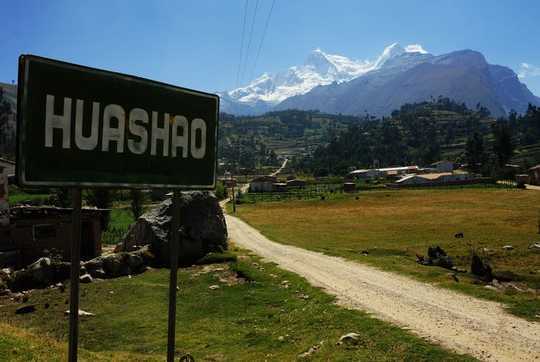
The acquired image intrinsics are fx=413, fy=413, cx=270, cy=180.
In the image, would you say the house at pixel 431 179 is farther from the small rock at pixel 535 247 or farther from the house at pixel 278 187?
the small rock at pixel 535 247

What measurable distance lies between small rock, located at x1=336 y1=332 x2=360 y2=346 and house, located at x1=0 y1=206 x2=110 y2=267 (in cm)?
2950

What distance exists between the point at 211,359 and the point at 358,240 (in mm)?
32685

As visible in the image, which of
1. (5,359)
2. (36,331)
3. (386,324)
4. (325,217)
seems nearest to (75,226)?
(5,359)

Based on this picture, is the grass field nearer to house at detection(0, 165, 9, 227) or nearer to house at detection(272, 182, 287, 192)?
house at detection(0, 165, 9, 227)

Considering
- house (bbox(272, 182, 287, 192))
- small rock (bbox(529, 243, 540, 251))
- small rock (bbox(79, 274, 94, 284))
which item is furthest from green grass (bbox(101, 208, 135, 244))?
house (bbox(272, 182, 287, 192))

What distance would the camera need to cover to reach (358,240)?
4459 cm

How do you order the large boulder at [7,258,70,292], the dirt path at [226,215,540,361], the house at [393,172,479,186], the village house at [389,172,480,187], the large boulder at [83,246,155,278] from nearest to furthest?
the dirt path at [226,215,540,361]
the large boulder at [7,258,70,292]
the large boulder at [83,246,155,278]
the village house at [389,172,480,187]
the house at [393,172,479,186]

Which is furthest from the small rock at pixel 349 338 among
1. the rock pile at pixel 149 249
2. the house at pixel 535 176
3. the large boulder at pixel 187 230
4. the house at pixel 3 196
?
the house at pixel 535 176

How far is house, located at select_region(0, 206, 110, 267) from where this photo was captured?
34688 millimetres

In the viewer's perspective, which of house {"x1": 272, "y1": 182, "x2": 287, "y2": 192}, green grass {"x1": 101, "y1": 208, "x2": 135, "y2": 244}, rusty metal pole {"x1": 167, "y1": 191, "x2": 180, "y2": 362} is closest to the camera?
rusty metal pole {"x1": 167, "y1": 191, "x2": 180, "y2": 362}

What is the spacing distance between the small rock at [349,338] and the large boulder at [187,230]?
20686mm

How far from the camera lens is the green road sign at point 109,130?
5.62 meters

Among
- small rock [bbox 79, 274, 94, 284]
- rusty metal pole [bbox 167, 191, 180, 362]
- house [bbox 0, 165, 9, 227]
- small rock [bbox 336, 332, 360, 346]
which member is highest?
house [bbox 0, 165, 9, 227]

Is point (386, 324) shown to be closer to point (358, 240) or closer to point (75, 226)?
point (75, 226)
